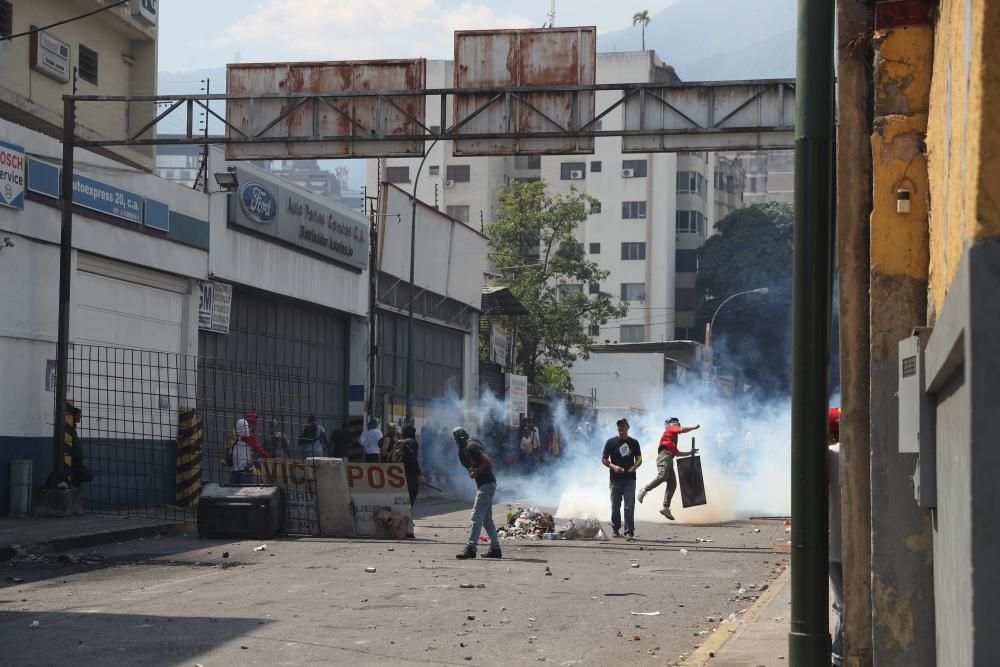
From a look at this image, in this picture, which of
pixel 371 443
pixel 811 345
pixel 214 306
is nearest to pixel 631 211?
pixel 371 443

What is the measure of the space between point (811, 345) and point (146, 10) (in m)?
25.1

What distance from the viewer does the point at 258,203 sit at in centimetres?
2962

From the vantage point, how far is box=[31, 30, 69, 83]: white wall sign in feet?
83.0

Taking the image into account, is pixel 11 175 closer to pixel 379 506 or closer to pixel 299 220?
pixel 379 506

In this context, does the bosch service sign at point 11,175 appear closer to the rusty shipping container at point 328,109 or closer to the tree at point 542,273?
the rusty shipping container at point 328,109

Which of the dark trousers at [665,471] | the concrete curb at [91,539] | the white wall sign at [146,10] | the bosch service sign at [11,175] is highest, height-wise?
the white wall sign at [146,10]

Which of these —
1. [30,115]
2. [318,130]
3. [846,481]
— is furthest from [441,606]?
[30,115]

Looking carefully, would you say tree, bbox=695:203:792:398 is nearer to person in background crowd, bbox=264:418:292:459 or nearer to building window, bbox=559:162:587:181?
building window, bbox=559:162:587:181

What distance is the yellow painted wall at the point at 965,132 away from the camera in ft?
10.9

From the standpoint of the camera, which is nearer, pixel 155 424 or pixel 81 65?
pixel 155 424

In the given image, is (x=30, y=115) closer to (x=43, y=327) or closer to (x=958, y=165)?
(x=43, y=327)

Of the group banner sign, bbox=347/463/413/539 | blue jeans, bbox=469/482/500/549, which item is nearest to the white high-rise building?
banner sign, bbox=347/463/413/539

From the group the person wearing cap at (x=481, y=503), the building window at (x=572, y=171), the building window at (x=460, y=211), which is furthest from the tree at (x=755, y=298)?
the person wearing cap at (x=481, y=503)

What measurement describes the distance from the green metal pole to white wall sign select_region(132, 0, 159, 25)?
24.1 meters
